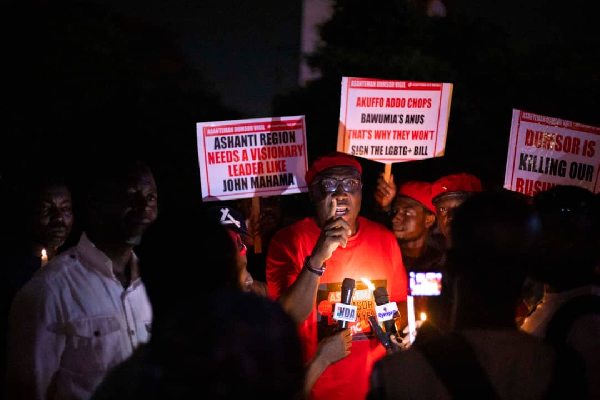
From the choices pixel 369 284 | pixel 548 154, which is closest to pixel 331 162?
pixel 369 284

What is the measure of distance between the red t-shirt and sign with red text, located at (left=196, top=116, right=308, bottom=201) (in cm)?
147

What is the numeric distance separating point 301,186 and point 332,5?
1901 cm

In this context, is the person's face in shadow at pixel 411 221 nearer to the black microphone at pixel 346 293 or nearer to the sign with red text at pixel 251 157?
the sign with red text at pixel 251 157

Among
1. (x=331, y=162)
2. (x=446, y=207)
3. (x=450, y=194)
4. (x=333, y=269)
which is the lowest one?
(x=333, y=269)

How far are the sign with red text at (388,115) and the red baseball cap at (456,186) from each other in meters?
0.58

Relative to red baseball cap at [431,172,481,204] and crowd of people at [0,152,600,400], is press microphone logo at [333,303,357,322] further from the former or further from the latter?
red baseball cap at [431,172,481,204]

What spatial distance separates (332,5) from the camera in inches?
906

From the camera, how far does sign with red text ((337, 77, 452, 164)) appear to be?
223 inches

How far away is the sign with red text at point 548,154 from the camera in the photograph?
18.9 ft

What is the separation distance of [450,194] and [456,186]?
0.29ft

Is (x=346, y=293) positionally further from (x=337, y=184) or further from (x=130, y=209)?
(x=130, y=209)

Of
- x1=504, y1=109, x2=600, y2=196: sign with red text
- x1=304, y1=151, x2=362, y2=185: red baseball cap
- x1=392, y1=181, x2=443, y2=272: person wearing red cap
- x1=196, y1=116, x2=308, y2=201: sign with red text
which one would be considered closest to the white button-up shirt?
x1=304, y1=151, x2=362, y2=185: red baseball cap

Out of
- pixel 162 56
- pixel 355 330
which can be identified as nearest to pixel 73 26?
pixel 162 56

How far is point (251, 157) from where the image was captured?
18.4 ft
